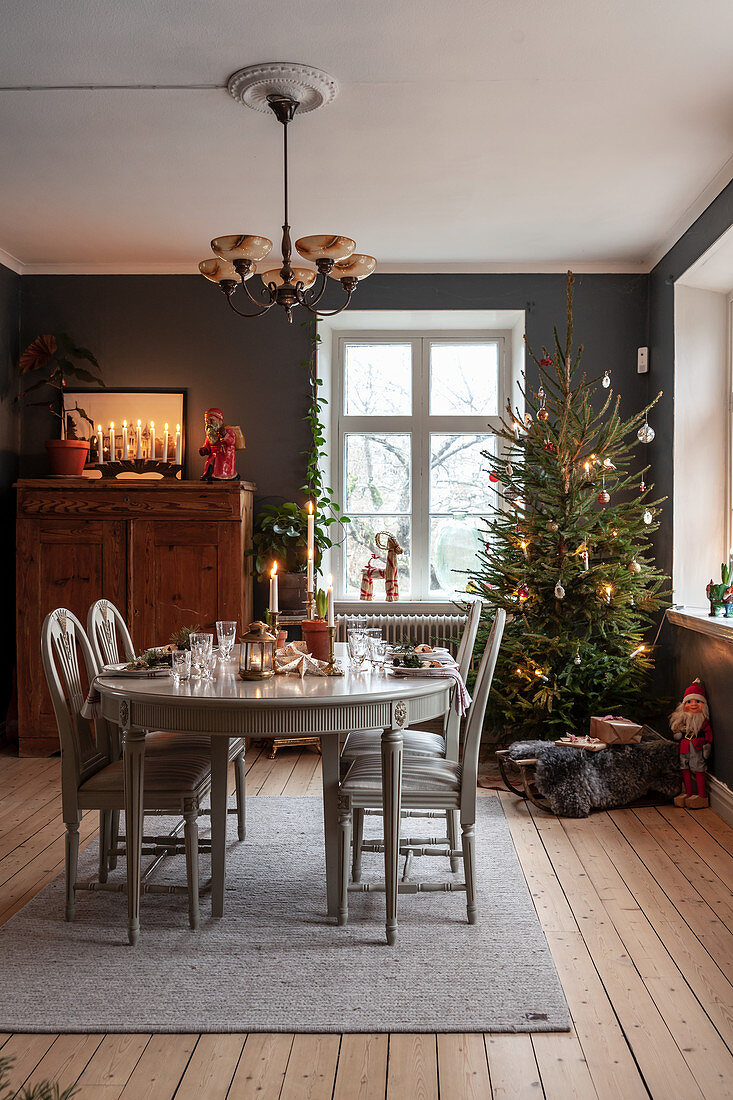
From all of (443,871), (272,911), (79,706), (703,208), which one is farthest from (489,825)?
(703,208)

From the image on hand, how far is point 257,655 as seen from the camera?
3111 millimetres

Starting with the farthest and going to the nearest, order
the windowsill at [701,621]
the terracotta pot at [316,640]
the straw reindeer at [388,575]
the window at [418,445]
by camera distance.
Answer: the window at [418,445], the straw reindeer at [388,575], the windowsill at [701,621], the terracotta pot at [316,640]

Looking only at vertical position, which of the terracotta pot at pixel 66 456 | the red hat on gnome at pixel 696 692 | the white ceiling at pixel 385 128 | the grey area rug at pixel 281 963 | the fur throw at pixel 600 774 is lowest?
the grey area rug at pixel 281 963

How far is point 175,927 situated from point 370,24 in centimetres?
286

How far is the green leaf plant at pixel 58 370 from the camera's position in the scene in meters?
5.29

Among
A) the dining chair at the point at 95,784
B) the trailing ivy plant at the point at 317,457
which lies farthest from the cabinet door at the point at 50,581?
the dining chair at the point at 95,784

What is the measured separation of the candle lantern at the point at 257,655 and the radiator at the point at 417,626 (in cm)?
223

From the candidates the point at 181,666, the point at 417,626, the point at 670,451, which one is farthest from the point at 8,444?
the point at 670,451

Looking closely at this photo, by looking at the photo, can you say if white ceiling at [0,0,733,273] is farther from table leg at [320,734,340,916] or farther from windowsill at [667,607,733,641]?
table leg at [320,734,340,916]

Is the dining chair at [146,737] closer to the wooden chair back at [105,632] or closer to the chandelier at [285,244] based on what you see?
the wooden chair back at [105,632]

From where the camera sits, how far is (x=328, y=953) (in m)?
2.68

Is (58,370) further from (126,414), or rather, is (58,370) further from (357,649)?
(357,649)

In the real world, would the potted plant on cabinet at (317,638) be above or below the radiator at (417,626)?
above

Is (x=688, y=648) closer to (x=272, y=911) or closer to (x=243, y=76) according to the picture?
(x=272, y=911)
